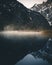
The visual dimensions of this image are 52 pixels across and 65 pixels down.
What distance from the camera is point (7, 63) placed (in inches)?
1896

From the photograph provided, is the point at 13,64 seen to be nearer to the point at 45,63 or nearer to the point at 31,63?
→ the point at 31,63

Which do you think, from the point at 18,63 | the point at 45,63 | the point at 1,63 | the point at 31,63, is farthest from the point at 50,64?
the point at 1,63

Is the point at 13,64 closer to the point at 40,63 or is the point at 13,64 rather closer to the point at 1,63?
the point at 1,63

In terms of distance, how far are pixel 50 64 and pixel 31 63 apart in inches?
193

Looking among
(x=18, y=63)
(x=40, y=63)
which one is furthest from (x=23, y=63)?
(x=40, y=63)

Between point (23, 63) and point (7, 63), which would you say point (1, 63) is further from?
point (23, 63)

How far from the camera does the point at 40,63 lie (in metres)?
49.3

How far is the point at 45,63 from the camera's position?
49000 millimetres

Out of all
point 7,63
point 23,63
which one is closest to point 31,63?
point 23,63

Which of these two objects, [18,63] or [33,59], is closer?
[18,63]

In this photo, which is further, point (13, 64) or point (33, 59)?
point (33, 59)

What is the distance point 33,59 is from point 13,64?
858 cm

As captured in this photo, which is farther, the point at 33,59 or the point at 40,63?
the point at 33,59

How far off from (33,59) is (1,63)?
418 inches
